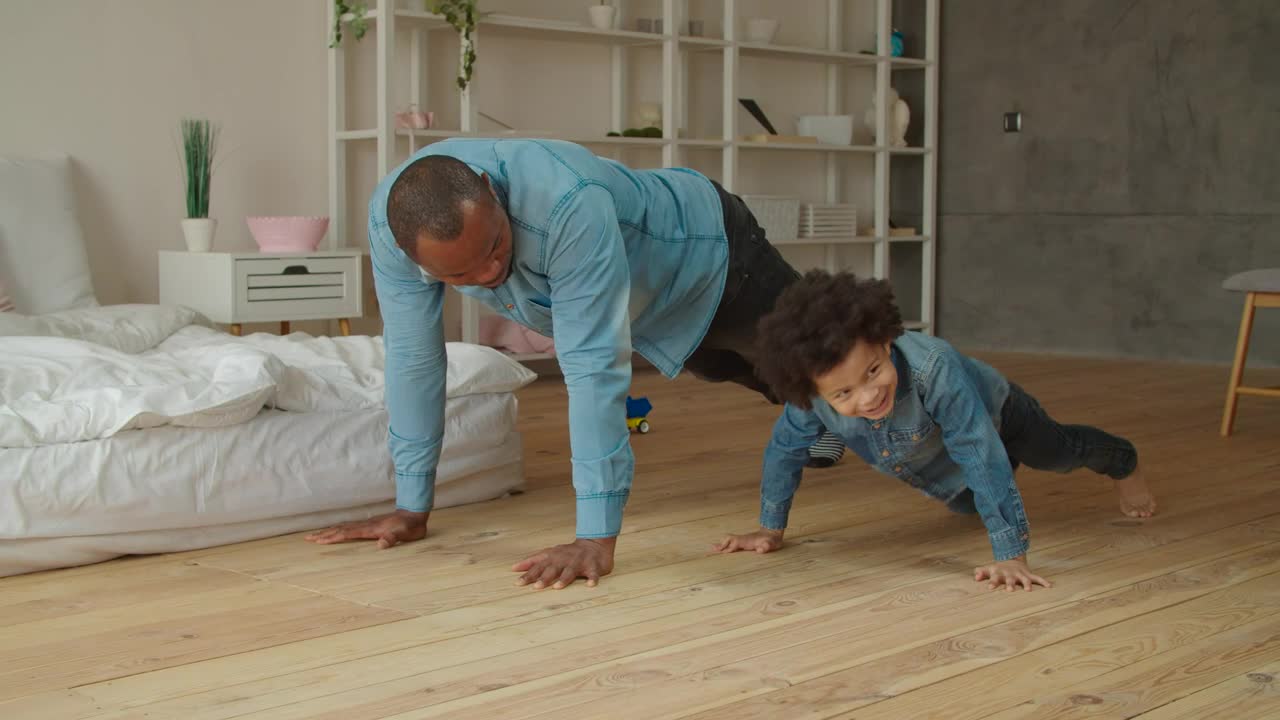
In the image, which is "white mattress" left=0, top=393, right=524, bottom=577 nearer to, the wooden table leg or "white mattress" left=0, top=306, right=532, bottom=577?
"white mattress" left=0, top=306, right=532, bottom=577

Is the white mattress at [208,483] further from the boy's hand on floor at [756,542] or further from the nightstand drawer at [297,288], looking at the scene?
the nightstand drawer at [297,288]

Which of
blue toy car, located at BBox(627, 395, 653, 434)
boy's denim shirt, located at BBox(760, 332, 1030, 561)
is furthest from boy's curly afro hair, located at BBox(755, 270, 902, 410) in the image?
blue toy car, located at BBox(627, 395, 653, 434)

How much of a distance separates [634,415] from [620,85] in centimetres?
230

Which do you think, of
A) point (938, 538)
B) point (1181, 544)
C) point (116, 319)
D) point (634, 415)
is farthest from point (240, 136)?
point (1181, 544)

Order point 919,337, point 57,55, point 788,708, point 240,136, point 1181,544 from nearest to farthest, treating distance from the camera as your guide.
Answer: point 788,708 → point 919,337 → point 1181,544 → point 57,55 → point 240,136

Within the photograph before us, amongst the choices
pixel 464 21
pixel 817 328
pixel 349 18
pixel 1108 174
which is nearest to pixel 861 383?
pixel 817 328

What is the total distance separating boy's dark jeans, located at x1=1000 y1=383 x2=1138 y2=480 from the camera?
7.95ft

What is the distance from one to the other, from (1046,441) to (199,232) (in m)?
2.96

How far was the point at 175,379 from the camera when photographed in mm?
2594

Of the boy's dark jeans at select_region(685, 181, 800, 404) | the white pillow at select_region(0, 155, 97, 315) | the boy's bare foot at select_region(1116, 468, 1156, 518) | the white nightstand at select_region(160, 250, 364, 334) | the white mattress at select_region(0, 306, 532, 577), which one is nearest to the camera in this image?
the white mattress at select_region(0, 306, 532, 577)

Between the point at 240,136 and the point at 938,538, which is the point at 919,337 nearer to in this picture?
the point at 938,538

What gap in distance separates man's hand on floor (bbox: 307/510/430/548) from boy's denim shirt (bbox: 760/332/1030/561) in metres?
0.66

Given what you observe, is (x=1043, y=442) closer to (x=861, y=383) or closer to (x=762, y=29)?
(x=861, y=383)

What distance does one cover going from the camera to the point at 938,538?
8.27 feet
